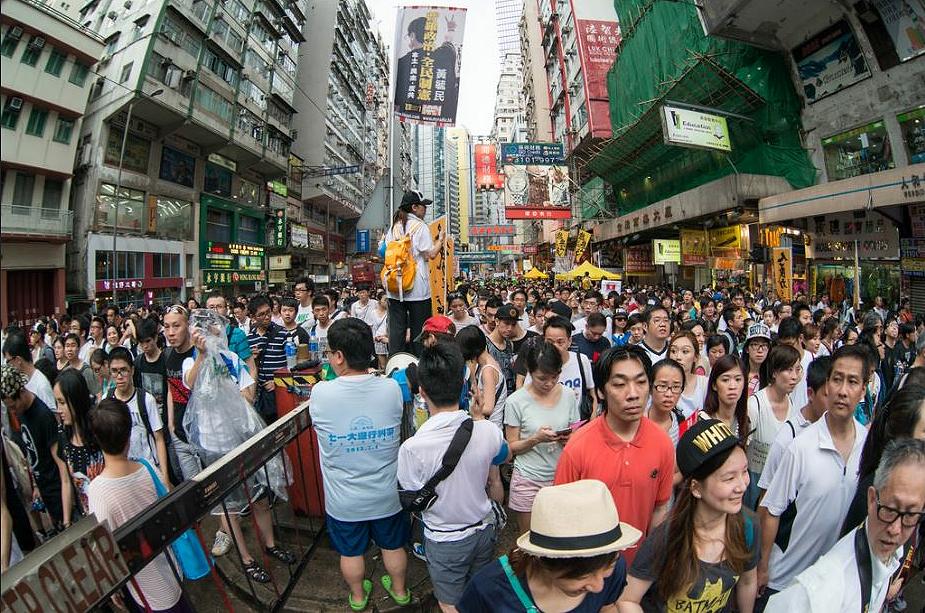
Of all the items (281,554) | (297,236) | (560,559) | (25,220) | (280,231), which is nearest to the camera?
(560,559)

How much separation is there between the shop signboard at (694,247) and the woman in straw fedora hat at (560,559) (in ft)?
58.9

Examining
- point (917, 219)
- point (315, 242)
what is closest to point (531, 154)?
point (917, 219)

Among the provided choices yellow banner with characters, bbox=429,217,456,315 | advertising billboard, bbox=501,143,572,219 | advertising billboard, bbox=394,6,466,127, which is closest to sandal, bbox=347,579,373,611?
yellow banner with characters, bbox=429,217,456,315

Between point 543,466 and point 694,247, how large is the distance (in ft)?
56.8

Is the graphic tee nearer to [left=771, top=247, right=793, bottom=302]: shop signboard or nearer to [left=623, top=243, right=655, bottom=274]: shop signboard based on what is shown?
[left=771, top=247, right=793, bottom=302]: shop signboard

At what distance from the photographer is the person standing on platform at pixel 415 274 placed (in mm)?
4863

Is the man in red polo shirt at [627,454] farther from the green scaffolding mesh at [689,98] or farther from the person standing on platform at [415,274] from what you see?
the green scaffolding mesh at [689,98]

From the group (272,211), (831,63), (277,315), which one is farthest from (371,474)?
(272,211)

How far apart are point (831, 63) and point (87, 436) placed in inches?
760

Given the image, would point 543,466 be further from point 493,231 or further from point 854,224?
point 493,231

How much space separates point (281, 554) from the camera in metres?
3.47

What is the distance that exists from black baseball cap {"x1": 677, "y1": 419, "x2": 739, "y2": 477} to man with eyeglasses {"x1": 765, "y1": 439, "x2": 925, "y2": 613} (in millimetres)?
452

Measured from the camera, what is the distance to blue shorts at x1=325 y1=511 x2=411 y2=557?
2.85m

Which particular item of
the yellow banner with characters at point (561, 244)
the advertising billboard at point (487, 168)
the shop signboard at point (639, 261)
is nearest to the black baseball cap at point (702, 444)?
the shop signboard at point (639, 261)
